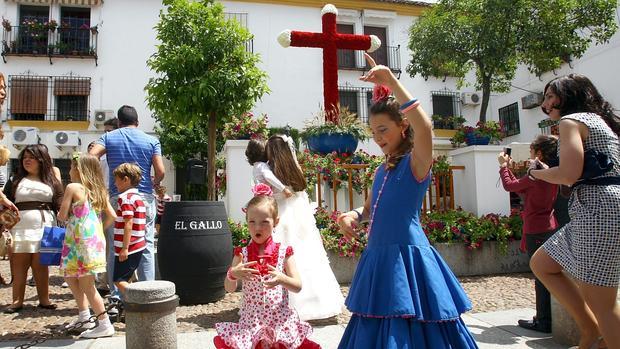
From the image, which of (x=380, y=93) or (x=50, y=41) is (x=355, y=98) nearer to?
(x=50, y=41)

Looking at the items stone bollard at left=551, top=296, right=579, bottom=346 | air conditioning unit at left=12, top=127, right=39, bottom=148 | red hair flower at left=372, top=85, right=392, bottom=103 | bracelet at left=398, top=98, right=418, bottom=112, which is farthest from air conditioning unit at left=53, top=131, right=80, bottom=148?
bracelet at left=398, top=98, right=418, bottom=112

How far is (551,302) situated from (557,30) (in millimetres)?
8335

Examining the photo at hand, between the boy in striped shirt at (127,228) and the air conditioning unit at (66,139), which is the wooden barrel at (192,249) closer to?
the boy in striped shirt at (127,228)

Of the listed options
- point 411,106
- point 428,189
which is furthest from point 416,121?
point 428,189

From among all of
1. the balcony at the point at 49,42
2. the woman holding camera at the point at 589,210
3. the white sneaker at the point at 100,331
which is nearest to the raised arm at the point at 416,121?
the woman holding camera at the point at 589,210

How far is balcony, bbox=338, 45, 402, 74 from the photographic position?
2084 cm

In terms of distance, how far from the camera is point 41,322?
428cm

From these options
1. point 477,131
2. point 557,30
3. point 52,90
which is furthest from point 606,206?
point 52,90

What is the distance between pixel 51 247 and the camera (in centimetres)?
424

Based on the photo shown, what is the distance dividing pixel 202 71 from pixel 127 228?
5.07 m

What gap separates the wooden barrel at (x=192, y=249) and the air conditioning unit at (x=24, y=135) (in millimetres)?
15330

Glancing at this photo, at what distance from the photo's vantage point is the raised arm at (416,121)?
5.85 ft

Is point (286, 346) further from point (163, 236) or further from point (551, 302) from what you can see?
point (163, 236)

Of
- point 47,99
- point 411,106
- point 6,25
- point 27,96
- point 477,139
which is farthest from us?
point 47,99
